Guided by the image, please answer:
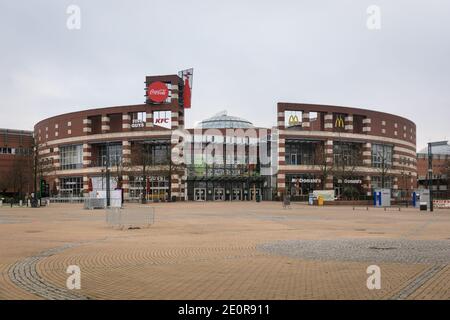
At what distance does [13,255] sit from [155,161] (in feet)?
225

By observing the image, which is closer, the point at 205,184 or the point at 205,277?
the point at 205,277

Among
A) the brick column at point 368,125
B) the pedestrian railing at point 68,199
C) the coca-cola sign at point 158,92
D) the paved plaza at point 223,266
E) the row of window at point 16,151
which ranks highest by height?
the coca-cola sign at point 158,92

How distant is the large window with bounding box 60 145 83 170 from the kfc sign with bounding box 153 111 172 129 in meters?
16.7

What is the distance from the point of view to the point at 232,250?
13898 millimetres

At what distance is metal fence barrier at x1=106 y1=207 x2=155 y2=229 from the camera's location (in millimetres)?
21969

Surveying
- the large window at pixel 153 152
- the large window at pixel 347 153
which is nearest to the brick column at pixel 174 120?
the large window at pixel 153 152

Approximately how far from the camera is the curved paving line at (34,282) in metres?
7.91

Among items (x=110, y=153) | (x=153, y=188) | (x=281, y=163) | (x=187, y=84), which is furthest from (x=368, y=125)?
(x=110, y=153)

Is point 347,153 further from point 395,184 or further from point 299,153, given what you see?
point 395,184

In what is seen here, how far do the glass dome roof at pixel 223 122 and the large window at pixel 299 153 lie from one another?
16.1 m

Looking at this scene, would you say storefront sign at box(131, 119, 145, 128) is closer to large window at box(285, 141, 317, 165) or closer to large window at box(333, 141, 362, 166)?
large window at box(285, 141, 317, 165)

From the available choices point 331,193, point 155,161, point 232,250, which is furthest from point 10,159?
point 232,250

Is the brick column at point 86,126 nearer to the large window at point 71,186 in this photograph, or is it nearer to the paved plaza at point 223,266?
the large window at point 71,186
